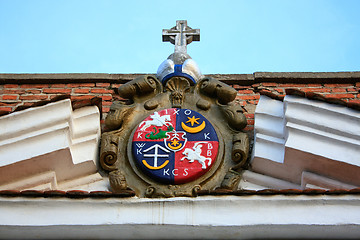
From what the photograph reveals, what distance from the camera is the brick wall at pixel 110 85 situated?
6.36m

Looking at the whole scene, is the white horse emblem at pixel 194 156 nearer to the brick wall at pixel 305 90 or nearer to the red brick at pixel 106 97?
the brick wall at pixel 305 90

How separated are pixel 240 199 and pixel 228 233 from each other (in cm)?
24

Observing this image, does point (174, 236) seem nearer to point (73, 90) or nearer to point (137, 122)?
point (137, 122)

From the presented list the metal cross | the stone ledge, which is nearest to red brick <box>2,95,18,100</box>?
the stone ledge

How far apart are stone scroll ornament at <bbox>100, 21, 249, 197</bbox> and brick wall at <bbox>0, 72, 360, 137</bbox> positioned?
71cm

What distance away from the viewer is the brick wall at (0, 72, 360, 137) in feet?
20.9

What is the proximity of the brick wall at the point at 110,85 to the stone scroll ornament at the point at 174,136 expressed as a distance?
2.32 feet

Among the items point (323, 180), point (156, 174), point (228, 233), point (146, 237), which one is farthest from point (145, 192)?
point (323, 180)

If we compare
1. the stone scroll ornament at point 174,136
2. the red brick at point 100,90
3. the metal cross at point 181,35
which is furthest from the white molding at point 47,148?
the metal cross at point 181,35

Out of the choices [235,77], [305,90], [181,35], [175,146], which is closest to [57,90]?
[181,35]

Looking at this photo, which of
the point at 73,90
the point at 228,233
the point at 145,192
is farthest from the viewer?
the point at 73,90

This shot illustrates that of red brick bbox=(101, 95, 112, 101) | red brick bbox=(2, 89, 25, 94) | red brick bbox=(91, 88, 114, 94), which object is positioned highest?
red brick bbox=(2, 89, 25, 94)

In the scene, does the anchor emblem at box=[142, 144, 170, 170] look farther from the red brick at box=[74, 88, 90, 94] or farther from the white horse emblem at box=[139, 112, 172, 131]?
the red brick at box=[74, 88, 90, 94]

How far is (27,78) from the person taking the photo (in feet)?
21.4
